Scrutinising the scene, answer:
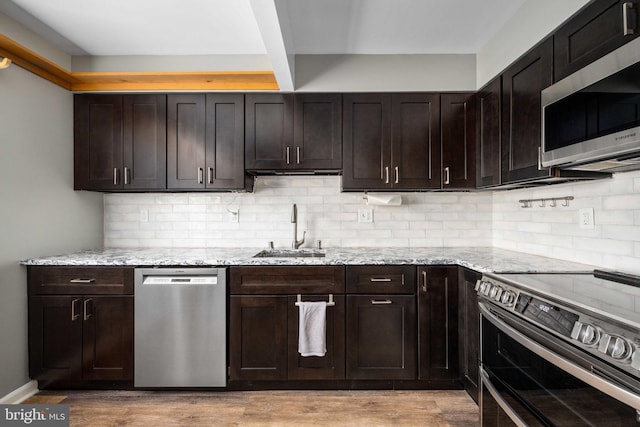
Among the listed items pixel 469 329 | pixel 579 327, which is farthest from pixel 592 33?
pixel 469 329

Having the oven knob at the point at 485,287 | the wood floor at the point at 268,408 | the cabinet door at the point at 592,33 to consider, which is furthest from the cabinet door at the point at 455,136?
the wood floor at the point at 268,408

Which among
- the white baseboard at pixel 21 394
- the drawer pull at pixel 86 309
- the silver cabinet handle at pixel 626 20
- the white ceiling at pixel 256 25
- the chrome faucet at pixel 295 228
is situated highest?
the white ceiling at pixel 256 25

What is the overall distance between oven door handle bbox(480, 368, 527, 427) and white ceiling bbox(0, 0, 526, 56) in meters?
2.05

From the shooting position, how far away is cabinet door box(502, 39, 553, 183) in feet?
6.25

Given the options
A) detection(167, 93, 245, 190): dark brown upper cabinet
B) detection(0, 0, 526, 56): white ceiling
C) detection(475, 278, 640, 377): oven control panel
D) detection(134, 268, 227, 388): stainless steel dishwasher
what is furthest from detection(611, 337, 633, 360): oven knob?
detection(167, 93, 245, 190): dark brown upper cabinet

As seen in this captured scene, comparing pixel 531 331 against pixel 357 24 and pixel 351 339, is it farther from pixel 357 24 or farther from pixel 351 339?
pixel 357 24

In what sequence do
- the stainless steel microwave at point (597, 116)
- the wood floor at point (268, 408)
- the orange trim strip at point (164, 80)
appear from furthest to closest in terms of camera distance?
the orange trim strip at point (164, 80) → the wood floor at point (268, 408) → the stainless steel microwave at point (597, 116)

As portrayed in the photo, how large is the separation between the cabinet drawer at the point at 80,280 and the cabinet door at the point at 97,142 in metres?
0.72

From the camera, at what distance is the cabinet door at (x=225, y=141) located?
107 inches

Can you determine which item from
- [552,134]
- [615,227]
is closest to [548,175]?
[552,134]

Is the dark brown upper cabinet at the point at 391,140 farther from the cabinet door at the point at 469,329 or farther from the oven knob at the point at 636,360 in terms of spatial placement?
the oven knob at the point at 636,360

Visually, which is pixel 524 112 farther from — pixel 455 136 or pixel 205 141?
pixel 205 141

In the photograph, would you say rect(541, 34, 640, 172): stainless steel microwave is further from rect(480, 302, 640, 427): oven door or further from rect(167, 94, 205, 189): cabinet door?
rect(167, 94, 205, 189): cabinet door

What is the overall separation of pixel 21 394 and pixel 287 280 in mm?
1859
